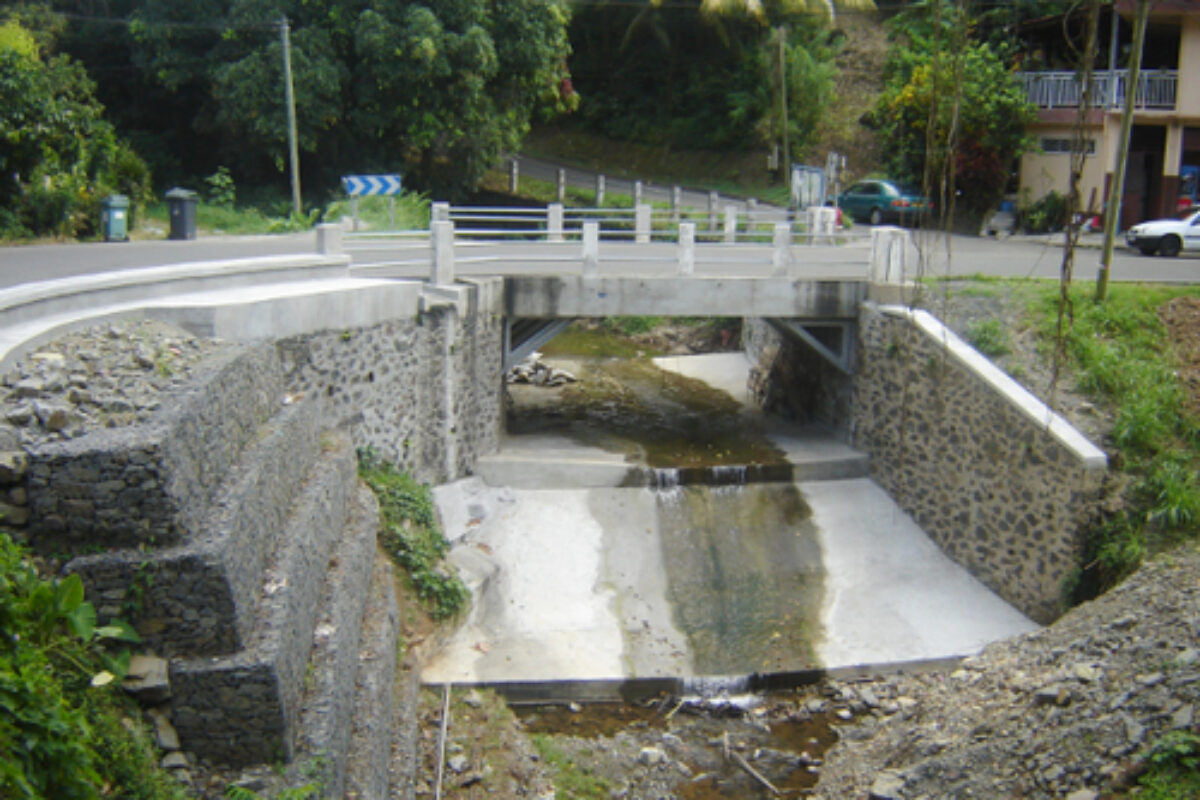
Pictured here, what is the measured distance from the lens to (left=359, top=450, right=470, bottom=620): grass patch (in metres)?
11.1

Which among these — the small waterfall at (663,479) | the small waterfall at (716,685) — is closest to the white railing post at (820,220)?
the small waterfall at (663,479)

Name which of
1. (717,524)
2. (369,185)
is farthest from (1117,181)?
(369,185)

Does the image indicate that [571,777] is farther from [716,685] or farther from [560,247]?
[560,247]

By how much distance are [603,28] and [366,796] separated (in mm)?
34486

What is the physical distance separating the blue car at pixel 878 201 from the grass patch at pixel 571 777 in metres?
19.3

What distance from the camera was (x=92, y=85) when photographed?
2366 centimetres

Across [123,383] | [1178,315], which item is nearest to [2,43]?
[123,383]

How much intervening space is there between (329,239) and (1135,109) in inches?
834

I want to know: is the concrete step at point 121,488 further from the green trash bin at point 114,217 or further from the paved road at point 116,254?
the green trash bin at point 114,217

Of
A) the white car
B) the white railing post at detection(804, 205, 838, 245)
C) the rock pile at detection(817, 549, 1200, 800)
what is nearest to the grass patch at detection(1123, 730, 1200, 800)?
the rock pile at detection(817, 549, 1200, 800)

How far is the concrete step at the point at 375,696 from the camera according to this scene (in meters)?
7.54

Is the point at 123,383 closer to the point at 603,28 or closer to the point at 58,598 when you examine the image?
the point at 58,598

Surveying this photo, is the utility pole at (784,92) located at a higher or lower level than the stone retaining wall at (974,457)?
higher

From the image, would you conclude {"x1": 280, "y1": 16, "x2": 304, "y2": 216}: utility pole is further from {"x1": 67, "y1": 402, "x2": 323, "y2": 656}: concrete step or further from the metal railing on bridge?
{"x1": 67, "y1": 402, "x2": 323, "y2": 656}: concrete step
